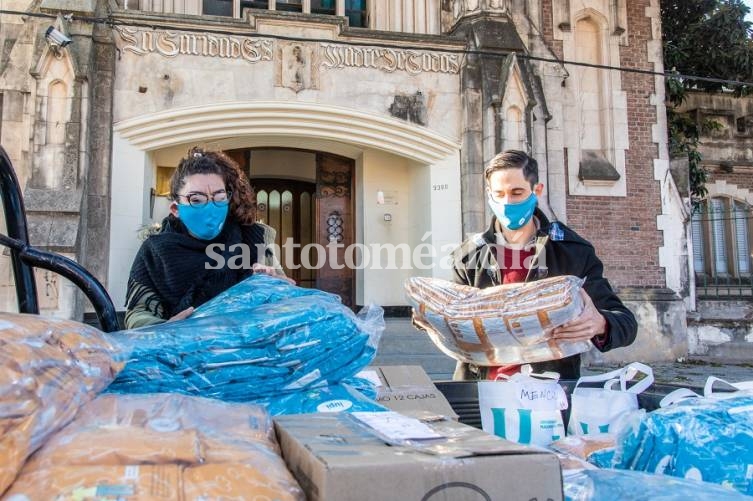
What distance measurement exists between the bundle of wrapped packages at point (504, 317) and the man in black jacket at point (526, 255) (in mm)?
178

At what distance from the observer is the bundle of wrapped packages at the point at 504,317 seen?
1776 mm

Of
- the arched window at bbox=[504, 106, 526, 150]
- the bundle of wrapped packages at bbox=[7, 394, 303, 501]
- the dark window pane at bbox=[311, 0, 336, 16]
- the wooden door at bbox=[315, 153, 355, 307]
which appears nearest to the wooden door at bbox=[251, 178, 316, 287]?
the wooden door at bbox=[315, 153, 355, 307]

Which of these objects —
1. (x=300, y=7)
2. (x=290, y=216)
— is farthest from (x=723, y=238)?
(x=300, y=7)

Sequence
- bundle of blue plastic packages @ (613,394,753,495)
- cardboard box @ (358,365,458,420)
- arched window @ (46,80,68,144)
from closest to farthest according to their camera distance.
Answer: bundle of blue plastic packages @ (613,394,753,495) < cardboard box @ (358,365,458,420) < arched window @ (46,80,68,144)

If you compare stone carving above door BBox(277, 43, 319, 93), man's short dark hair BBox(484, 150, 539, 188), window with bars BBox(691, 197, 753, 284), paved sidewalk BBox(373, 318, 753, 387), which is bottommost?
paved sidewalk BBox(373, 318, 753, 387)

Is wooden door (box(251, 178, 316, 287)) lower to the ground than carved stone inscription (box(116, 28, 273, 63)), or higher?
lower

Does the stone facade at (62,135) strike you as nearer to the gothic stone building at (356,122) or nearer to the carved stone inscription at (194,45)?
the gothic stone building at (356,122)

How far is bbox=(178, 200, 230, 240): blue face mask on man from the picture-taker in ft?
7.08

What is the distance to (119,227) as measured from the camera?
814cm

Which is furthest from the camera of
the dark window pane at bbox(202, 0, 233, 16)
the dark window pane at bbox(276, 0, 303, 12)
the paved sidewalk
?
the dark window pane at bbox(276, 0, 303, 12)

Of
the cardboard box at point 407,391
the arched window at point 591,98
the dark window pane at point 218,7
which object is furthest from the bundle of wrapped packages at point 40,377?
the arched window at point 591,98

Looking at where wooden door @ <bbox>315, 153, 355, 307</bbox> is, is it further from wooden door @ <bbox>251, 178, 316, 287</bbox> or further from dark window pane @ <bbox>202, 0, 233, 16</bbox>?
dark window pane @ <bbox>202, 0, 233, 16</bbox>

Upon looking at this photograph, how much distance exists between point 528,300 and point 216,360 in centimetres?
93

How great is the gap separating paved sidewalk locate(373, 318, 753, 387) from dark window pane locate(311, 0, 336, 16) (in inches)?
216
